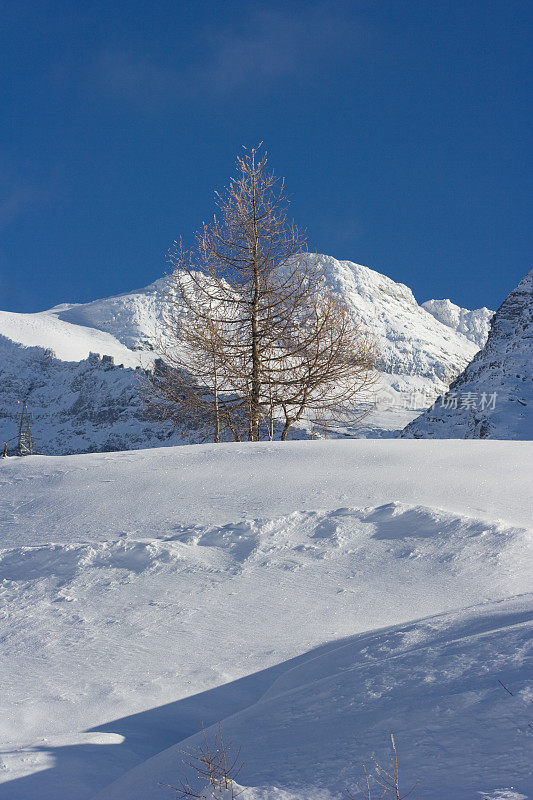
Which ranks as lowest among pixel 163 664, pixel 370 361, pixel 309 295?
pixel 163 664

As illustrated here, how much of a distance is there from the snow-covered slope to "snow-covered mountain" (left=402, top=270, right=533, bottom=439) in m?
37.7

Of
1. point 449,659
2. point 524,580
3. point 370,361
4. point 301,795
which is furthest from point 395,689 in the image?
point 370,361

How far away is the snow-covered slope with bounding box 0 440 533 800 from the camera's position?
265 cm

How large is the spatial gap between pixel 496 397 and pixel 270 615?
50.3 m

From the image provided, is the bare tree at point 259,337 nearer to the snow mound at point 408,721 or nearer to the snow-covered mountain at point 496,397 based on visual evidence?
the snow mound at point 408,721

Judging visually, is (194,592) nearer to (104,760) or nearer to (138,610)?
(138,610)

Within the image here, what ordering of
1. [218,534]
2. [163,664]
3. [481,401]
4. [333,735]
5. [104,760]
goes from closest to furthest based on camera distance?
[333,735] → [104,760] → [163,664] → [218,534] → [481,401]

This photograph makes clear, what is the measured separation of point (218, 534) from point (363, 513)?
160 centimetres

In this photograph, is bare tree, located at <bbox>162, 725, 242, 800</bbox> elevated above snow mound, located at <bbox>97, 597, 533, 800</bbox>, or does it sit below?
below

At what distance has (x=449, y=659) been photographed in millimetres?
3102

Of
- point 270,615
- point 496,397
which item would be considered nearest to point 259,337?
point 270,615

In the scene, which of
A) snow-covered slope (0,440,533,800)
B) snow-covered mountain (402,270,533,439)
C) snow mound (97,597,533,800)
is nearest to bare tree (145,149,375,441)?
snow-covered slope (0,440,533,800)

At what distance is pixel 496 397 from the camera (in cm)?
5191

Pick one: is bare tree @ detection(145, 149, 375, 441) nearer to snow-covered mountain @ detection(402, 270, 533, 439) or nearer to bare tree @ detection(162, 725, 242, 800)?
A: bare tree @ detection(162, 725, 242, 800)
